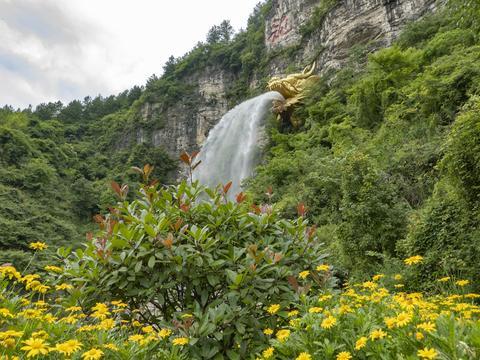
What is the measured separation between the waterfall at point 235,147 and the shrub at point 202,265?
1539 cm

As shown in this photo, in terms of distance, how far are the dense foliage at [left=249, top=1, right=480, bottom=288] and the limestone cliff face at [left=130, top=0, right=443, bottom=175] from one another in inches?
91.7

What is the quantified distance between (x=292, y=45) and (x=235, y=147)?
38.7 feet

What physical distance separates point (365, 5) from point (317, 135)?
9925 millimetres

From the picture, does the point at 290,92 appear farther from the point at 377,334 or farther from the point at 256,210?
the point at 377,334

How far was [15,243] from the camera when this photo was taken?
17.2 meters

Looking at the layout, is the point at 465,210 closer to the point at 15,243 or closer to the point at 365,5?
the point at 15,243

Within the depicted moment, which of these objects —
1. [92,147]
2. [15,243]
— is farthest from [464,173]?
[92,147]

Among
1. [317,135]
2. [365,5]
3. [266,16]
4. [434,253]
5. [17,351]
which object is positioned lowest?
[434,253]

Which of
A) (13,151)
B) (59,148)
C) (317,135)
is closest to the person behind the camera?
(317,135)

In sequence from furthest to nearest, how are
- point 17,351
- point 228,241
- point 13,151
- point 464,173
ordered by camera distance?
1. point 13,151
2. point 464,173
3. point 228,241
4. point 17,351

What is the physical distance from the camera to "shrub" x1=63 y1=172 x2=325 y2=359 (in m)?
2.69

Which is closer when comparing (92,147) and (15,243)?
(15,243)

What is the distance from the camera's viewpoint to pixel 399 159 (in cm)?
889

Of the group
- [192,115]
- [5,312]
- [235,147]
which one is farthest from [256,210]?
[192,115]
